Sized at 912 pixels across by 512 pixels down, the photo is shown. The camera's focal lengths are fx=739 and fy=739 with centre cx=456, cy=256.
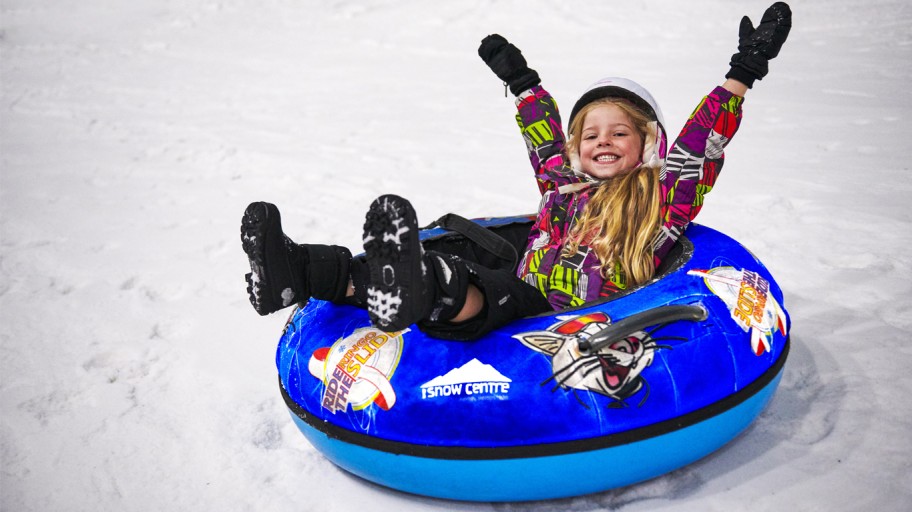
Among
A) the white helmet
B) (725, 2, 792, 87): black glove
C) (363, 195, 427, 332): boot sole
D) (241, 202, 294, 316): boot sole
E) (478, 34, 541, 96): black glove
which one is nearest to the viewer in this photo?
(363, 195, 427, 332): boot sole

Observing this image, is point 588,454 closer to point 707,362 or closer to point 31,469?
point 707,362

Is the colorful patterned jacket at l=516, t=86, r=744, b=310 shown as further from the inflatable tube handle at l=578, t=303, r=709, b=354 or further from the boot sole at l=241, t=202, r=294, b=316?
the boot sole at l=241, t=202, r=294, b=316

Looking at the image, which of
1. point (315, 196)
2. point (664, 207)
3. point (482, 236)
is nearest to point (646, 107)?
point (664, 207)

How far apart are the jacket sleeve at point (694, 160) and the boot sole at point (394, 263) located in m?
0.99

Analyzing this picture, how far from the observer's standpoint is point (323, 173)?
475cm

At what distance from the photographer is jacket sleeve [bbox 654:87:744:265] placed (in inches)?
89.6

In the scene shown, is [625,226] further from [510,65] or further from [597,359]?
[510,65]

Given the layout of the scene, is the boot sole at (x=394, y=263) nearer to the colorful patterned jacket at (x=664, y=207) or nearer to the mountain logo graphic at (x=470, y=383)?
the mountain logo graphic at (x=470, y=383)

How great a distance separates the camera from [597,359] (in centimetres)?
175

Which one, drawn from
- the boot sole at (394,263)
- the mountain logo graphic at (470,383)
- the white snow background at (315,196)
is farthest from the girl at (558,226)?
the white snow background at (315,196)

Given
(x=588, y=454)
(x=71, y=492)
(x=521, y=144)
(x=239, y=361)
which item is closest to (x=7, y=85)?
(x=521, y=144)

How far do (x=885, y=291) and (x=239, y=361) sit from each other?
8.38 feet

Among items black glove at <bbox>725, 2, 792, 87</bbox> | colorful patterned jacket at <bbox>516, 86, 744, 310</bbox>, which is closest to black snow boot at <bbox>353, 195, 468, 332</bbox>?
colorful patterned jacket at <bbox>516, 86, 744, 310</bbox>

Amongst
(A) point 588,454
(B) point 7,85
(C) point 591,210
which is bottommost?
(B) point 7,85
